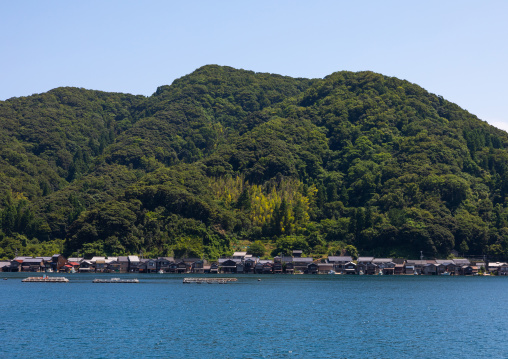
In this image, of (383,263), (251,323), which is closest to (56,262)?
(383,263)

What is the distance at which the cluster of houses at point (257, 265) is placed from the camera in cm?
14800

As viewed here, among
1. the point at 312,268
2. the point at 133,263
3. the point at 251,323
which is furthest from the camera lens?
the point at 133,263

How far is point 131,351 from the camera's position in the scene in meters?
46.4

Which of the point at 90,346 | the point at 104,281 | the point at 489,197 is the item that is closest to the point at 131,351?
the point at 90,346

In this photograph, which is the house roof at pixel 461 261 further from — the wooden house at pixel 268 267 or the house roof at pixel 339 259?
the wooden house at pixel 268 267

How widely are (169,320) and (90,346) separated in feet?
48.7

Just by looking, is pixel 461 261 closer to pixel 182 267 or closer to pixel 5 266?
pixel 182 267

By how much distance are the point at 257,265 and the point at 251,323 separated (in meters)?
88.4

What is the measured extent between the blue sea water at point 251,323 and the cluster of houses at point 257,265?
48.8m

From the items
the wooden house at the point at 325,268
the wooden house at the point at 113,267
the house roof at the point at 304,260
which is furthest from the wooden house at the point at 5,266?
the wooden house at the point at 325,268

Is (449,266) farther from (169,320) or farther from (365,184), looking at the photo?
(169,320)

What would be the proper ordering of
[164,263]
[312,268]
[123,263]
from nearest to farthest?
[123,263]
[312,268]
[164,263]

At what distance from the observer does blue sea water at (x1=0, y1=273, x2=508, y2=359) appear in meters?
47.2

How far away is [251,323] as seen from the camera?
60375 millimetres
